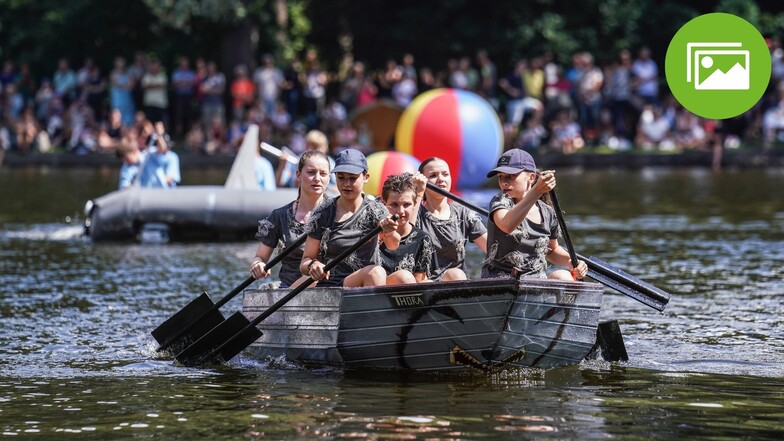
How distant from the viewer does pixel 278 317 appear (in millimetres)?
11125

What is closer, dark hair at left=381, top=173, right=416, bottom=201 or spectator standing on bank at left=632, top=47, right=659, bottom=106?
dark hair at left=381, top=173, right=416, bottom=201

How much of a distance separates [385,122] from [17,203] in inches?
436

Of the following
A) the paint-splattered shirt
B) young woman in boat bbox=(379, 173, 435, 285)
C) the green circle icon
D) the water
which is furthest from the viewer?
the green circle icon

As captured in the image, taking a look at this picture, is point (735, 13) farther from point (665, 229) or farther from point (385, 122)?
point (665, 229)

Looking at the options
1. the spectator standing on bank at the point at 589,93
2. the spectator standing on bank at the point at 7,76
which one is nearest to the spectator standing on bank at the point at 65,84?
the spectator standing on bank at the point at 7,76

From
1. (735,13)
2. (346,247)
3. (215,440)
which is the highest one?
(735,13)

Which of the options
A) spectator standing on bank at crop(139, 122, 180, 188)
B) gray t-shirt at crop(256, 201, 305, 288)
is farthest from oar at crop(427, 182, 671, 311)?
spectator standing on bank at crop(139, 122, 180, 188)

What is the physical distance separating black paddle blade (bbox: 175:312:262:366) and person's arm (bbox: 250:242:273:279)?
37 cm

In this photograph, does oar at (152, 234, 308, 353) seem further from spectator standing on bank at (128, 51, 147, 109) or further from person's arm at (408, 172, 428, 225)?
spectator standing on bank at (128, 51, 147, 109)

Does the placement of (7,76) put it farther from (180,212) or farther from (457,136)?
(180,212)

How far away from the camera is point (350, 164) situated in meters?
10.5

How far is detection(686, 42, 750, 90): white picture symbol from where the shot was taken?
24750 mm

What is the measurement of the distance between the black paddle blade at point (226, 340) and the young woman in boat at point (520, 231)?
1.71 m

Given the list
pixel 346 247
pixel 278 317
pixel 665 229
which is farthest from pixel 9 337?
pixel 665 229
